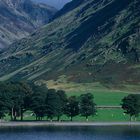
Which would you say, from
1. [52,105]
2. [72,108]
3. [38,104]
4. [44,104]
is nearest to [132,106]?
[72,108]

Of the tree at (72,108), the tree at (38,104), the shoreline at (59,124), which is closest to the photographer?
the shoreline at (59,124)

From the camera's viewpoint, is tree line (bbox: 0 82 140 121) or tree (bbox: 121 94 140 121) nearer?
tree line (bbox: 0 82 140 121)

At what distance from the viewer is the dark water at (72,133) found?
137375 millimetres

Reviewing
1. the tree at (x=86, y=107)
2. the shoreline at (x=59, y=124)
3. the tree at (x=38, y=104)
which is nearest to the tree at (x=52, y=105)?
the tree at (x=38, y=104)

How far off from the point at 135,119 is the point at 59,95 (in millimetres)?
21754

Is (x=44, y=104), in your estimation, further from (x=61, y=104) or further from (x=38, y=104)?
(x=61, y=104)

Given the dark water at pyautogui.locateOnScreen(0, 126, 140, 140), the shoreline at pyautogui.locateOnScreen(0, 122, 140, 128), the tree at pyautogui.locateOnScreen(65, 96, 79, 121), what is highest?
the tree at pyautogui.locateOnScreen(65, 96, 79, 121)

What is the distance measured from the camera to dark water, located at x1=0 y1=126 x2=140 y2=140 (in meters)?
137

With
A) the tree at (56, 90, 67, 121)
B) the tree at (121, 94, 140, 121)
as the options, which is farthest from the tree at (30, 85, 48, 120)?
the tree at (121, 94, 140, 121)

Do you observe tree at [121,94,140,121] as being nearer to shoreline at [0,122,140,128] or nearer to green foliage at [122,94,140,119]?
green foliage at [122,94,140,119]

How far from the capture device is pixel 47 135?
143375 mm

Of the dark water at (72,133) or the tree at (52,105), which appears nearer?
the dark water at (72,133)

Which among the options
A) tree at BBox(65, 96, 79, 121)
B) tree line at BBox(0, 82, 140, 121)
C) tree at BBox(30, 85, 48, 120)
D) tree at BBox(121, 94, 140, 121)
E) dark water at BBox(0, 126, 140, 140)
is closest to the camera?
dark water at BBox(0, 126, 140, 140)

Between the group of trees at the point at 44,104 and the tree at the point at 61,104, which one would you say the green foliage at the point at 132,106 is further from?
the tree at the point at 61,104
